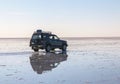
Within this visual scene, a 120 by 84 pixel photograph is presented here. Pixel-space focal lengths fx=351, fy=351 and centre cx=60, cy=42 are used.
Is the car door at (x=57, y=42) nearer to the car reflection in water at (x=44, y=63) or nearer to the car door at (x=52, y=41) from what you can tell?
the car door at (x=52, y=41)

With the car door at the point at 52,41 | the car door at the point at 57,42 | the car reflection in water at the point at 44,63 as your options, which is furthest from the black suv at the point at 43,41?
the car reflection in water at the point at 44,63

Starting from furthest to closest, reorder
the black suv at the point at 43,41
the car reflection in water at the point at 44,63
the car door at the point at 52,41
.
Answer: the car door at the point at 52,41
the black suv at the point at 43,41
the car reflection in water at the point at 44,63

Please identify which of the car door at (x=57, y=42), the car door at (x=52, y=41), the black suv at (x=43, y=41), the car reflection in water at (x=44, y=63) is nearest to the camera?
the car reflection in water at (x=44, y=63)

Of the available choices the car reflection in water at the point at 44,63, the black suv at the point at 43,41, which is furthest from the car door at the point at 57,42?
the car reflection in water at the point at 44,63

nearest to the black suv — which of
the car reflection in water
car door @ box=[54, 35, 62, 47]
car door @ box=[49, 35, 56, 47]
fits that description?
car door @ box=[49, 35, 56, 47]

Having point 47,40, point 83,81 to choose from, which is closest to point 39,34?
point 47,40

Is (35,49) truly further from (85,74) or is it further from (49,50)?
(85,74)

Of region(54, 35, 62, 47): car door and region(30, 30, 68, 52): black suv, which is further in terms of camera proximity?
region(54, 35, 62, 47): car door

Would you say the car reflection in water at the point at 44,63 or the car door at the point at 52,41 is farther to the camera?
the car door at the point at 52,41

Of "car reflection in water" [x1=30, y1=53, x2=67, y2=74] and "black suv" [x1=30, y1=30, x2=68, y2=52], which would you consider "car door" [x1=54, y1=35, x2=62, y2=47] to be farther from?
"car reflection in water" [x1=30, y1=53, x2=67, y2=74]

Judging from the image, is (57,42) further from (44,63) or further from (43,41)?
(44,63)

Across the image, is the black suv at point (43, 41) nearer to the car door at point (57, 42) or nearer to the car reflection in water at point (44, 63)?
the car door at point (57, 42)

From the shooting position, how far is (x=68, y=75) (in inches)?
607

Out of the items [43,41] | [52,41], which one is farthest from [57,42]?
[43,41]
